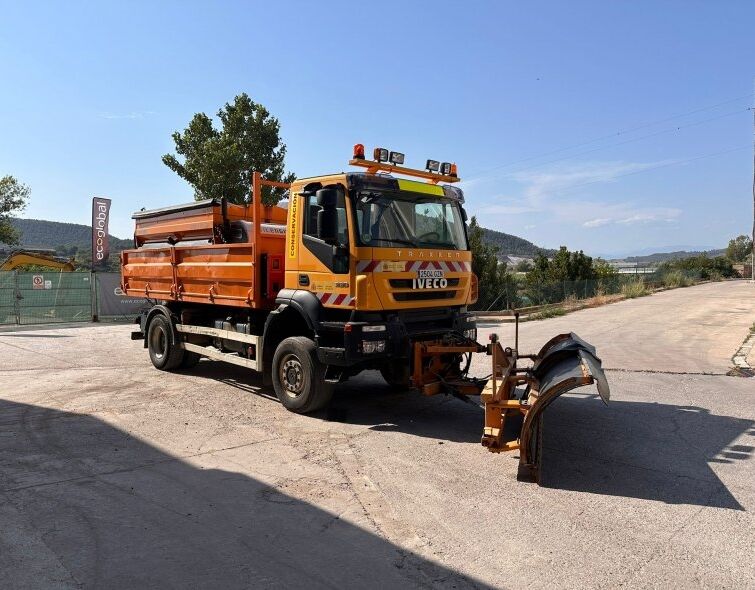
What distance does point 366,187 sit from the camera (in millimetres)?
6711

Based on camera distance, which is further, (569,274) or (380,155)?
(569,274)

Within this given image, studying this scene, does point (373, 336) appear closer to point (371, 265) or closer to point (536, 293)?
point (371, 265)

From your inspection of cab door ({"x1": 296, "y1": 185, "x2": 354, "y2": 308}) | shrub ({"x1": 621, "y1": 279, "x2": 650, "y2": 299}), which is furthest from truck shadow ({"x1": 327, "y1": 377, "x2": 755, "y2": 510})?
shrub ({"x1": 621, "y1": 279, "x2": 650, "y2": 299})

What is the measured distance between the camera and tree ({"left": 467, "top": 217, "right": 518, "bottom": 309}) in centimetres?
2630

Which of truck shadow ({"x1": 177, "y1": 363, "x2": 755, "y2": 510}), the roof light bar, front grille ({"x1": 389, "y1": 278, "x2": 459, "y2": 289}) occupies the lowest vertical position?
truck shadow ({"x1": 177, "y1": 363, "x2": 755, "y2": 510})

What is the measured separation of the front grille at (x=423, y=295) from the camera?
6.84 m

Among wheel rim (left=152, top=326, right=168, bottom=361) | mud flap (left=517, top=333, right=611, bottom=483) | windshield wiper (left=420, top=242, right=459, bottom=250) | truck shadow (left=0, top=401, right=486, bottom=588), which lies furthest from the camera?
wheel rim (left=152, top=326, right=168, bottom=361)

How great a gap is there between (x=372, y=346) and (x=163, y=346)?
18.6 feet

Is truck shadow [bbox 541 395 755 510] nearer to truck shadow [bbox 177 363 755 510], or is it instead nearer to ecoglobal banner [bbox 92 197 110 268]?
truck shadow [bbox 177 363 755 510]

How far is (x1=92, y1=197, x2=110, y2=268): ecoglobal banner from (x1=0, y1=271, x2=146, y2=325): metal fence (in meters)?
0.94

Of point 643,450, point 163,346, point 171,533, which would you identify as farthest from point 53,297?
point 643,450

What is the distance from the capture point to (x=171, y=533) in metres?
3.99

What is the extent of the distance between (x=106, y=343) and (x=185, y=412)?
8468mm

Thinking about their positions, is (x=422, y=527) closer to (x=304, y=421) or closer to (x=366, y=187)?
(x=304, y=421)
